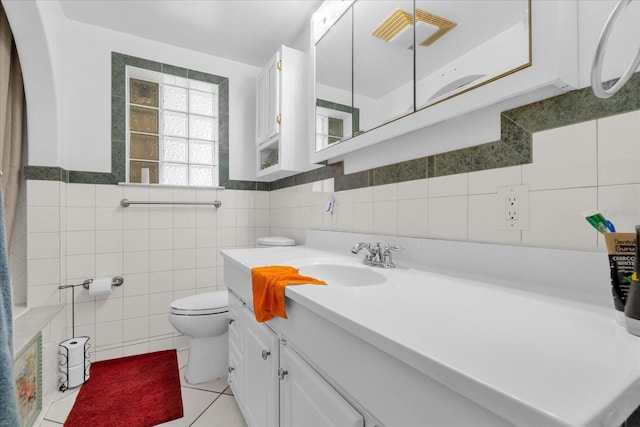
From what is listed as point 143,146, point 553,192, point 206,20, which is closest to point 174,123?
point 143,146

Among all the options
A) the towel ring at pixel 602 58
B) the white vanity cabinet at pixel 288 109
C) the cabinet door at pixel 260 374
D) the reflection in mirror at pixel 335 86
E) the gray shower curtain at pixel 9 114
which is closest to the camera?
the towel ring at pixel 602 58

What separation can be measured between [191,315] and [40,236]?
108 centimetres

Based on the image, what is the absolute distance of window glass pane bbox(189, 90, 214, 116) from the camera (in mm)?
2535

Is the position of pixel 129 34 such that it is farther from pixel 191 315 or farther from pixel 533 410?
pixel 533 410

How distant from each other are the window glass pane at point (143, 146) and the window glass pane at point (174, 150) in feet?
0.22

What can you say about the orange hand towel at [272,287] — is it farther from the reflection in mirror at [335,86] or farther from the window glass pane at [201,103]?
the window glass pane at [201,103]

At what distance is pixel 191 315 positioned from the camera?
5.68 feet

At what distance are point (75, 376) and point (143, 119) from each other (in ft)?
6.01

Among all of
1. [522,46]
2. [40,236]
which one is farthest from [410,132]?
[40,236]

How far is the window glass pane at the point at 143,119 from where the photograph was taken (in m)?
2.31

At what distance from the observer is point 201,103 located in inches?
101

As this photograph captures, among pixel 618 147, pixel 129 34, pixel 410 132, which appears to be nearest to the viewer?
pixel 618 147

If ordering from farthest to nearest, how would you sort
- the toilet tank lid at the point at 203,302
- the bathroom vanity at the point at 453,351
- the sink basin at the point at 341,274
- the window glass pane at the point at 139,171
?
the window glass pane at the point at 139,171, the toilet tank lid at the point at 203,302, the sink basin at the point at 341,274, the bathroom vanity at the point at 453,351

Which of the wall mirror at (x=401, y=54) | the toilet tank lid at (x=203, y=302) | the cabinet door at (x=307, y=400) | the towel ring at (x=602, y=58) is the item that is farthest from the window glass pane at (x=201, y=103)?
the towel ring at (x=602, y=58)
